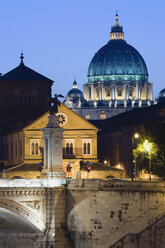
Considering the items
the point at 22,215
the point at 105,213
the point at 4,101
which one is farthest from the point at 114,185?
the point at 4,101

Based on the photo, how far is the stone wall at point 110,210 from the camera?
8875cm

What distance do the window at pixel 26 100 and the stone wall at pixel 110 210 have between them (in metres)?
55.1

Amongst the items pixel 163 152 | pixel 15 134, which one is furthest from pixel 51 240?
pixel 15 134

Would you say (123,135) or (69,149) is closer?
(69,149)

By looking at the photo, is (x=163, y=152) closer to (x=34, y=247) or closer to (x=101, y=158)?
(x=34, y=247)

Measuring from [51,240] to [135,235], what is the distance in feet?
23.2

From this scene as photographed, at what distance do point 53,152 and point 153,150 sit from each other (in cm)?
1602

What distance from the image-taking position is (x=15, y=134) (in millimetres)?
130125

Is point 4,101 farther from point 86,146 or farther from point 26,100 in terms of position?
point 86,146

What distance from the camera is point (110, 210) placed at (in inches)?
3509

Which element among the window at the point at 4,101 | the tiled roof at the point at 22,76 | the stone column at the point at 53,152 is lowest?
the stone column at the point at 53,152

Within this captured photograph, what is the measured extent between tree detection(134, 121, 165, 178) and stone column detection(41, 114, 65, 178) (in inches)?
524

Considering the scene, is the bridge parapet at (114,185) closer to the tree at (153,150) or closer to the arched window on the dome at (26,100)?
the tree at (153,150)

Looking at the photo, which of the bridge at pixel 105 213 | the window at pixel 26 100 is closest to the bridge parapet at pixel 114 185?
the bridge at pixel 105 213
